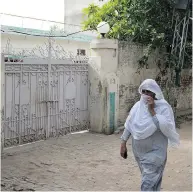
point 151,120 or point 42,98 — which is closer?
point 151,120

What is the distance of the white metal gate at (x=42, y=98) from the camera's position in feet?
21.1

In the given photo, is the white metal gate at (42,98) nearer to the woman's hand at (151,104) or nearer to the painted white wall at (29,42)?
the woman's hand at (151,104)

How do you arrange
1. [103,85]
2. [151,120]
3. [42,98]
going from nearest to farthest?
[151,120] < [42,98] < [103,85]

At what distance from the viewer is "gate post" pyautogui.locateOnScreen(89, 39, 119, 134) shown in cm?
811

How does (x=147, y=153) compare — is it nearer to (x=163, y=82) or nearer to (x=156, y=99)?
(x=156, y=99)

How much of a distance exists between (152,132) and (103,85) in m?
4.65

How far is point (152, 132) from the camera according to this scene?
11.7ft

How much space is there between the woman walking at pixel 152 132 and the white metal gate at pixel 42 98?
125 inches

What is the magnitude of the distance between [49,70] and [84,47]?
1274 centimetres

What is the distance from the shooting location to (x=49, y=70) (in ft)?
23.7

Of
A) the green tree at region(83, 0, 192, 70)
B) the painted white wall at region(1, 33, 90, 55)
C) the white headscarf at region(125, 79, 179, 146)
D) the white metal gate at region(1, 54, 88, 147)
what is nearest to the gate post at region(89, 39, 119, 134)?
the white metal gate at region(1, 54, 88, 147)

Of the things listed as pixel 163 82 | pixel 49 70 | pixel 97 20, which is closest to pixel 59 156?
pixel 49 70

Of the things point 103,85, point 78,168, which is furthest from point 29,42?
point 78,168

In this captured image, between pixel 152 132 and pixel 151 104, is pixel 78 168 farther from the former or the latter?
pixel 151 104
